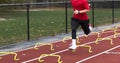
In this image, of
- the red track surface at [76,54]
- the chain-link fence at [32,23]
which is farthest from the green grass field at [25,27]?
the red track surface at [76,54]

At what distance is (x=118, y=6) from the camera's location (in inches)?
1683

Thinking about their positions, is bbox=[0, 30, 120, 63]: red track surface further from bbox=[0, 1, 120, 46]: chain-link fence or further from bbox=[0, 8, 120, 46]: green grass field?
bbox=[0, 8, 120, 46]: green grass field

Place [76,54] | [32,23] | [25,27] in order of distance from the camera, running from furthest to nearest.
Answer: [32,23], [25,27], [76,54]

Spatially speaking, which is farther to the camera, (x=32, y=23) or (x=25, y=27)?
(x=32, y=23)

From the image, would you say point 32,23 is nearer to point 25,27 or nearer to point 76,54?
point 25,27

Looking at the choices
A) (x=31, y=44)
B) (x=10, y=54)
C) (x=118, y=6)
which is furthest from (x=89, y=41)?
(x=118, y=6)

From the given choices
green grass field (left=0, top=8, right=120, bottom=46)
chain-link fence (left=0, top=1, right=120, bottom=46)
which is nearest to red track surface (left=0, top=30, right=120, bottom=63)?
chain-link fence (left=0, top=1, right=120, bottom=46)

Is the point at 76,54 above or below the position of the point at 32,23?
above

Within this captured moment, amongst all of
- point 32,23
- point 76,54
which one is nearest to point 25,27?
point 32,23

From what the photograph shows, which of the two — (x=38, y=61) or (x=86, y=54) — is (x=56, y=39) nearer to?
(x=86, y=54)

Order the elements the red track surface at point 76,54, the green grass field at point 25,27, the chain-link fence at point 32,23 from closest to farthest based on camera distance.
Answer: the red track surface at point 76,54 < the chain-link fence at point 32,23 < the green grass field at point 25,27

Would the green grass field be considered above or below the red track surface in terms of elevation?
below

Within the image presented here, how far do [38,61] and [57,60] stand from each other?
55cm

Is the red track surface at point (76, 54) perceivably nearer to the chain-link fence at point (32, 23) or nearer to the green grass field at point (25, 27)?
the chain-link fence at point (32, 23)
